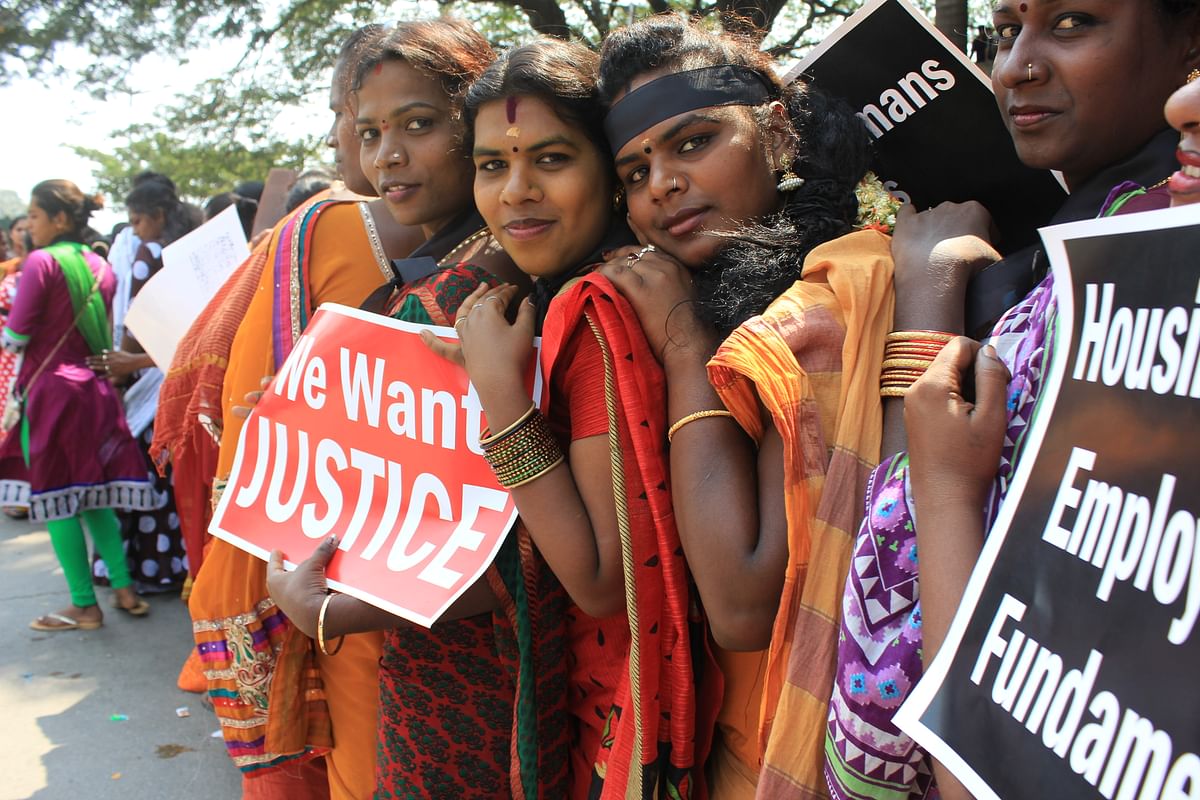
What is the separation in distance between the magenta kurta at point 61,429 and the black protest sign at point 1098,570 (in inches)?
203

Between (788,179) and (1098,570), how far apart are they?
3.25 ft

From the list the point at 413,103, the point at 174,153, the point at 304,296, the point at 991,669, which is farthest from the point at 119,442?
the point at 174,153

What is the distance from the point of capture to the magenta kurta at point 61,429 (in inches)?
195

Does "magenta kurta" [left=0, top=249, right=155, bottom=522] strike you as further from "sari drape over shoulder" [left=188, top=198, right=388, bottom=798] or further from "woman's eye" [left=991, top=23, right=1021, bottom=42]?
"woman's eye" [left=991, top=23, right=1021, bottom=42]

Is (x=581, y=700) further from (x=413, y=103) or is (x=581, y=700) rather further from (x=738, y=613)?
(x=413, y=103)

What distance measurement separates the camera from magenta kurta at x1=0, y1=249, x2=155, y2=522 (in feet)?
16.3

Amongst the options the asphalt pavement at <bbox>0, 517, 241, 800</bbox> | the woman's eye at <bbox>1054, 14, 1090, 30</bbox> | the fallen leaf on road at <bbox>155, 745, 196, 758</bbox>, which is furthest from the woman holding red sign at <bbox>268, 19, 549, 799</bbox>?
the fallen leaf on road at <bbox>155, 745, 196, 758</bbox>

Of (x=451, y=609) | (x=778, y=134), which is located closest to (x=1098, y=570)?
(x=778, y=134)

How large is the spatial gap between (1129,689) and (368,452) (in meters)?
1.49

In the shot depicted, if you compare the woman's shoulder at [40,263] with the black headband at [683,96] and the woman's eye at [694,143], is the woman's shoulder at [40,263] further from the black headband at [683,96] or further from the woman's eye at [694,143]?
the woman's eye at [694,143]

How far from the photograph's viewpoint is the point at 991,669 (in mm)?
873

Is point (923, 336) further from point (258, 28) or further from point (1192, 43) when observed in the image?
point (258, 28)

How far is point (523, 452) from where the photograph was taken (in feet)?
5.26

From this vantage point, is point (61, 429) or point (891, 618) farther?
point (61, 429)
